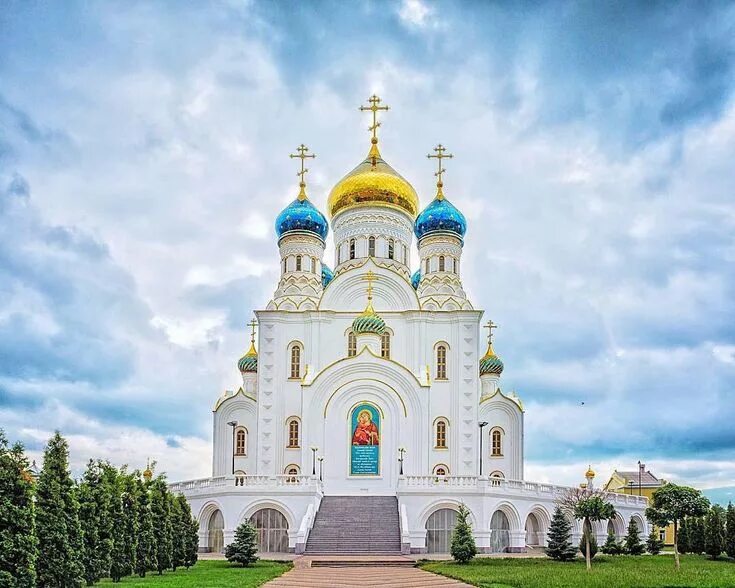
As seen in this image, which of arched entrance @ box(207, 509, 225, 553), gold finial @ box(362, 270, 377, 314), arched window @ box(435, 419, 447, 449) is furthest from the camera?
gold finial @ box(362, 270, 377, 314)

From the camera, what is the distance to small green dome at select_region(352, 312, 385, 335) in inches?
1492

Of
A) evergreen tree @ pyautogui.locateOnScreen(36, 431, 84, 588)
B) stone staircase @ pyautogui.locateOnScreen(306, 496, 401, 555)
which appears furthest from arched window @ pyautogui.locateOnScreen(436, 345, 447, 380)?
evergreen tree @ pyautogui.locateOnScreen(36, 431, 84, 588)

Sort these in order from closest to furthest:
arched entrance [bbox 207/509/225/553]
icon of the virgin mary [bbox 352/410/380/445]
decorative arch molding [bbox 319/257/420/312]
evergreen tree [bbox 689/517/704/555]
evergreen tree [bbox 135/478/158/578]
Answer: evergreen tree [bbox 135/478/158/578] → arched entrance [bbox 207/509/225/553] → evergreen tree [bbox 689/517/704/555] → icon of the virgin mary [bbox 352/410/380/445] → decorative arch molding [bbox 319/257/420/312]

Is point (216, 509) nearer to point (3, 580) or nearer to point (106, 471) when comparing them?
point (106, 471)

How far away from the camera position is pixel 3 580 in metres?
14.1

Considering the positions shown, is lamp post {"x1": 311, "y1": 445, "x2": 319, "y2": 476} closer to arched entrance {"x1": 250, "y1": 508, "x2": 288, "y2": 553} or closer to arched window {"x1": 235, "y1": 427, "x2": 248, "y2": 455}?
arched entrance {"x1": 250, "y1": 508, "x2": 288, "y2": 553}

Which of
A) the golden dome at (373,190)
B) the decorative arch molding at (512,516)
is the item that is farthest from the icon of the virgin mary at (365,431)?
the golden dome at (373,190)

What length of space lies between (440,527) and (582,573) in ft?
34.6

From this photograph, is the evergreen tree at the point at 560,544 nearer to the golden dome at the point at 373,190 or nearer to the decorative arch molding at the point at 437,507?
the decorative arch molding at the point at 437,507

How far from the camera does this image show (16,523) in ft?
47.7

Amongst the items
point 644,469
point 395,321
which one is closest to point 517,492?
point 395,321

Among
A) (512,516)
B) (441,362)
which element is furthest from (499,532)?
(441,362)

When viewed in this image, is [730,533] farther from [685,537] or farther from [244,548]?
[244,548]

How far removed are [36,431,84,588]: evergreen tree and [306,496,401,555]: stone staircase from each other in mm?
12142
